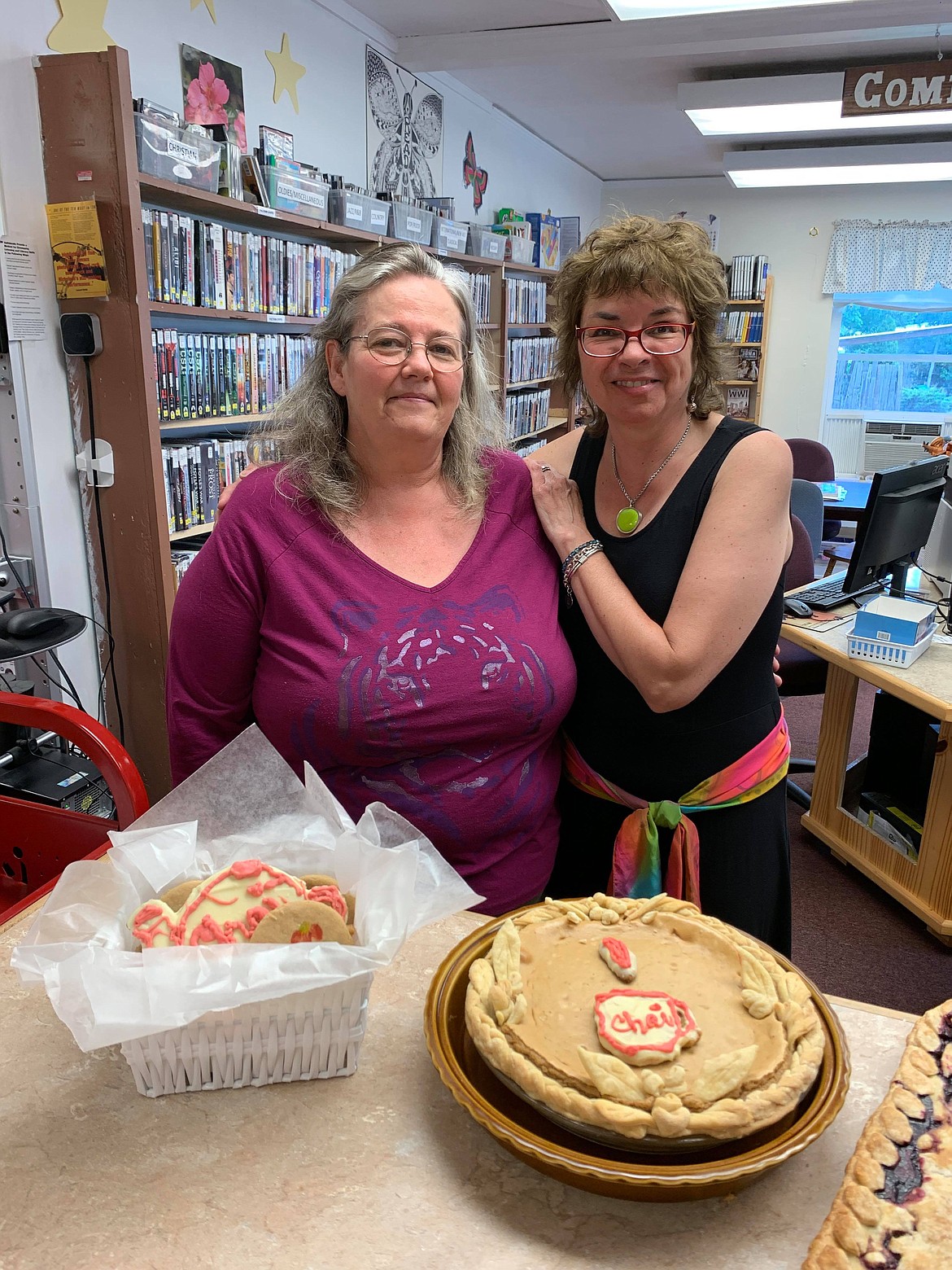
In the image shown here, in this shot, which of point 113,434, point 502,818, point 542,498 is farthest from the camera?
point 113,434

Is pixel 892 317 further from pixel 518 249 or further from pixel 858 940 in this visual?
pixel 858 940

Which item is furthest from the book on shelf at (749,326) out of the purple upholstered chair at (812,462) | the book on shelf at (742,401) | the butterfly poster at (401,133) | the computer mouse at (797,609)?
the computer mouse at (797,609)

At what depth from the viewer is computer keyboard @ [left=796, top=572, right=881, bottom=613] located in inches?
122

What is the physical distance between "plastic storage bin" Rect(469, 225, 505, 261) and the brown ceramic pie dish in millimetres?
4084

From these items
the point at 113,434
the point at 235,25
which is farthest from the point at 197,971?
the point at 235,25

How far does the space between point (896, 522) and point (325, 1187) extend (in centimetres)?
273

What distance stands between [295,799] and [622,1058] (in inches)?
15.5

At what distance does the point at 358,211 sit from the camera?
3.14 m

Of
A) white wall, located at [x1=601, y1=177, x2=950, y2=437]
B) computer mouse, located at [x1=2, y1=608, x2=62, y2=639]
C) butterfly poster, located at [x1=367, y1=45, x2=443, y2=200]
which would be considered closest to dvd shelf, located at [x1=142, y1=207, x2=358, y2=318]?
computer mouse, located at [x1=2, y1=608, x2=62, y2=639]

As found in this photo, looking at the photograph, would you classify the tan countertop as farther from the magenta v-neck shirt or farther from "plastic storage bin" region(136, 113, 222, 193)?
"plastic storage bin" region(136, 113, 222, 193)

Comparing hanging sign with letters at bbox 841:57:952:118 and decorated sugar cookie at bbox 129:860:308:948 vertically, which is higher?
hanging sign with letters at bbox 841:57:952:118

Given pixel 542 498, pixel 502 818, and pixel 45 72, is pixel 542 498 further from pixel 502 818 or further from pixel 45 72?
pixel 45 72

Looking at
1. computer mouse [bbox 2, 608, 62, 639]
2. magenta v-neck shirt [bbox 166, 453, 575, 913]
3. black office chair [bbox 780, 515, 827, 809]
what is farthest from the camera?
black office chair [bbox 780, 515, 827, 809]

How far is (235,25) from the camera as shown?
2.99 m
